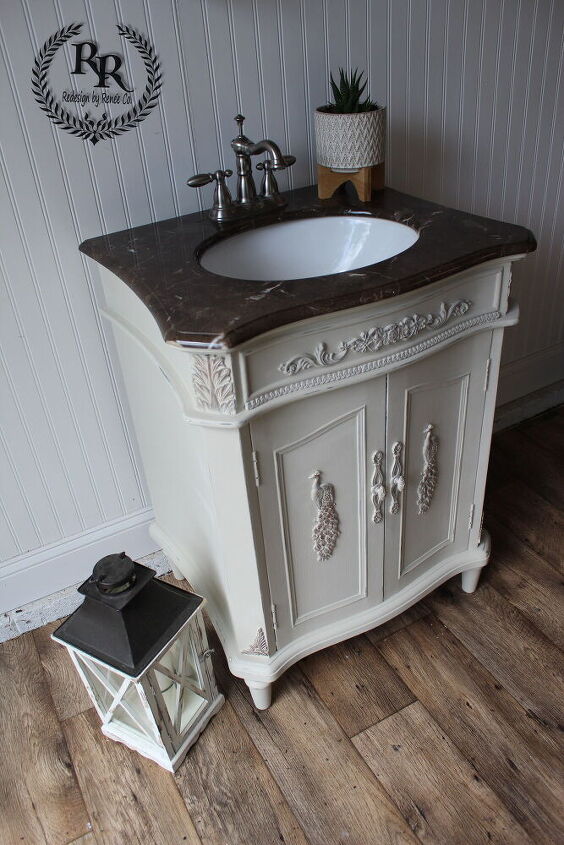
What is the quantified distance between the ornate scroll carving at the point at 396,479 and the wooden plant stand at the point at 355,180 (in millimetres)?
507

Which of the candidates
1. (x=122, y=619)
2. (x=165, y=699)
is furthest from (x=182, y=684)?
(x=122, y=619)

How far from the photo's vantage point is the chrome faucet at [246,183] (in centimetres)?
122

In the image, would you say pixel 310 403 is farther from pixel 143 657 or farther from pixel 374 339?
pixel 143 657

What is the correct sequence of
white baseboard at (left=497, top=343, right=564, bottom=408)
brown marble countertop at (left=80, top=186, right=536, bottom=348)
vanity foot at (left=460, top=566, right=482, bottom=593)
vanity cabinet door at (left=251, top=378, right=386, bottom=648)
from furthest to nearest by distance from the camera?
white baseboard at (left=497, top=343, right=564, bottom=408), vanity foot at (left=460, top=566, right=482, bottom=593), vanity cabinet door at (left=251, top=378, right=386, bottom=648), brown marble countertop at (left=80, top=186, right=536, bottom=348)

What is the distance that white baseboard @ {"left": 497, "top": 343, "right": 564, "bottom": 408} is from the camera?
2086 mm

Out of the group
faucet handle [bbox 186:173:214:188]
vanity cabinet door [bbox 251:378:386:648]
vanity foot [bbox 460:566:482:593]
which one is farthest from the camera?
vanity foot [bbox 460:566:482:593]

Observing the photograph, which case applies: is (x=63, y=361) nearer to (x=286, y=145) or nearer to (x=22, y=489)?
(x=22, y=489)

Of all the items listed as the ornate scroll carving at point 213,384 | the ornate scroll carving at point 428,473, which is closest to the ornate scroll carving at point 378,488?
the ornate scroll carving at point 428,473

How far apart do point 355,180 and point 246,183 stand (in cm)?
22

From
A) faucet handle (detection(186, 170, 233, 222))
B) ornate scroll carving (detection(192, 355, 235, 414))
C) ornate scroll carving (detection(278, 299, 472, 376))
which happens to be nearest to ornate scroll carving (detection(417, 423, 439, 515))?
ornate scroll carving (detection(278, 299, 472, 376))

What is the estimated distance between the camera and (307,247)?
136 cm

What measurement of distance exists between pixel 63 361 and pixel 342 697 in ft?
2.91

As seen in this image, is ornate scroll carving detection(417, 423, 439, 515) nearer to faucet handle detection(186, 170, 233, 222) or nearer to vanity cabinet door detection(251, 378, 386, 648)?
vanity cabinet door detection(251, 378, 386, 648)

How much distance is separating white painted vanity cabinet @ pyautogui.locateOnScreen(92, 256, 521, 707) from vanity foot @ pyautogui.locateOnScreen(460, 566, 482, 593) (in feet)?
0.16
